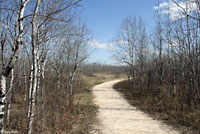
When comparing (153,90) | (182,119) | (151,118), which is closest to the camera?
(182,119)

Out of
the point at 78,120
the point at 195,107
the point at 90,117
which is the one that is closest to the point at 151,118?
the point at 195,107

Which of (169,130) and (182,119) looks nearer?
(169,130)

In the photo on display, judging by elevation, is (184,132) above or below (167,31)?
below

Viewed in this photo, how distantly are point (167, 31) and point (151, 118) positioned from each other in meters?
5.70

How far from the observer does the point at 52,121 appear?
182 inches

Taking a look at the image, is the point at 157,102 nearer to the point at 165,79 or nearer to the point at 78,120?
the point at 78,120

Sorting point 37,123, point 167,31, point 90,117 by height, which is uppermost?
point 167,31

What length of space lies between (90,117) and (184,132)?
3.55 meters

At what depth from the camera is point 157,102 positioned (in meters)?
7.84

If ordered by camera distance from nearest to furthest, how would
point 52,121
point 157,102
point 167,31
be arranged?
point 52,121 < point 157,102 < point 167,31

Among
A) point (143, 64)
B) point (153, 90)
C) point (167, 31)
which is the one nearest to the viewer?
point (167, 31)

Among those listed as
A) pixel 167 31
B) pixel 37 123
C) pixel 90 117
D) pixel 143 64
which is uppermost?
pixel 167 31

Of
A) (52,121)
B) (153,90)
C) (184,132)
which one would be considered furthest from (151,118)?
(153,90)

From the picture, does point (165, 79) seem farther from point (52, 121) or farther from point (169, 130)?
point (52, 121)
